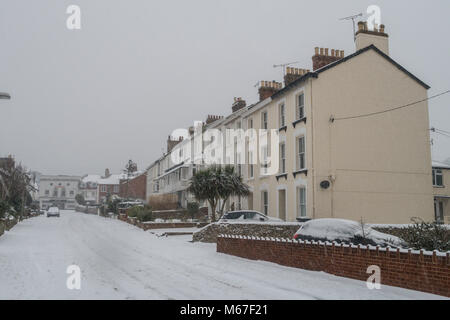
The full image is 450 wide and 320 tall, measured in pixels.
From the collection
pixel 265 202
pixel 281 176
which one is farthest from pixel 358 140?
pixel 265 202

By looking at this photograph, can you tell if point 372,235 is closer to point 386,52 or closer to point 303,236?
point 303,236

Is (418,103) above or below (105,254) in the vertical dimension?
above

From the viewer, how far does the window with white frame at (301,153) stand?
968 inches

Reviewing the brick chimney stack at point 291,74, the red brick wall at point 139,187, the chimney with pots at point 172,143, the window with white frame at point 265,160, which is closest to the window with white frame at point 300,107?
the brick chimney stack at point 291,74

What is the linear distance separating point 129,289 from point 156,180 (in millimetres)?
58480

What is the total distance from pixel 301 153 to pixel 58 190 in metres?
122

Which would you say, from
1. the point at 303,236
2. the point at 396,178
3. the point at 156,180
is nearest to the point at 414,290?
the point at 303,236

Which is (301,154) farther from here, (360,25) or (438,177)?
(438,177)

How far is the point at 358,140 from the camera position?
79.6 feet

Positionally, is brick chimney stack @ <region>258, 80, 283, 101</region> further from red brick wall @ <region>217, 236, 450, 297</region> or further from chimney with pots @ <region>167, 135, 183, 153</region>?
chimney with pots @ <region>167, 135, 183, 153</region>

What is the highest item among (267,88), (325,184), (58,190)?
(267,88)

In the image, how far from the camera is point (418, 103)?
25844 millimetres

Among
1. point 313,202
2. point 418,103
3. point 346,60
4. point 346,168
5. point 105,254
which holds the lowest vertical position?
point 105,254

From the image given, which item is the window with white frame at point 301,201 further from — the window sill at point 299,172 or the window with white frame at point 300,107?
the window with white frame at point 300,107
